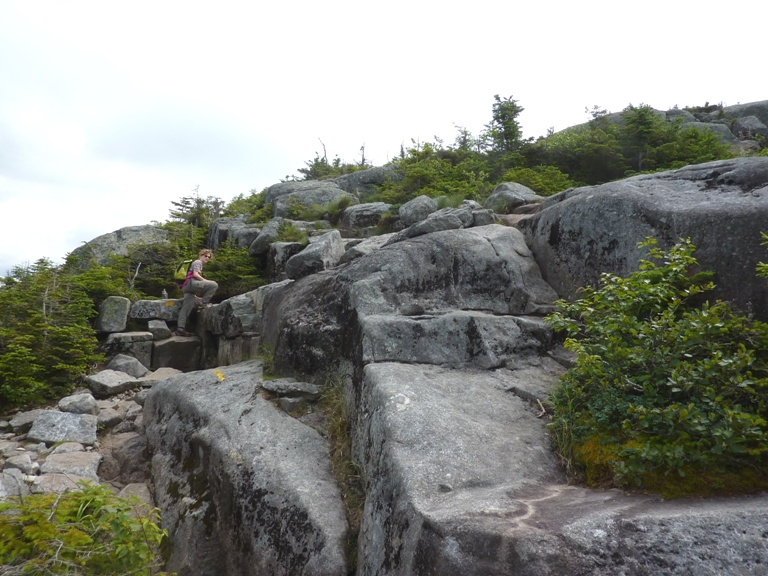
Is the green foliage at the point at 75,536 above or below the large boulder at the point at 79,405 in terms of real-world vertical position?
above

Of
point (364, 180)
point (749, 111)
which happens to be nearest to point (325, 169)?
point (364, 180)

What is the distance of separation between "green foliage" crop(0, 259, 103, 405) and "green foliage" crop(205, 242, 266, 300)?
13.3 feet

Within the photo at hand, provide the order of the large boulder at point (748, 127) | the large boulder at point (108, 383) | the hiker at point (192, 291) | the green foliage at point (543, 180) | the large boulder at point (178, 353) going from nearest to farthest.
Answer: the large boulder at point (108, 383) → the large boulder at point (178, 353) → the hiker at point (192, 291) → the green foliage at point (543, 180) → the large boulder at point (748, 127)

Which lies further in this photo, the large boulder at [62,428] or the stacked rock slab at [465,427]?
the large boulder at [62,428]

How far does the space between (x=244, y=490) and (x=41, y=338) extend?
755 cm

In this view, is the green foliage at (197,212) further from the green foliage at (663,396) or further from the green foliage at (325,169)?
the green foliage at (663,396)

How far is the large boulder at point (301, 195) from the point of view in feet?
69.0

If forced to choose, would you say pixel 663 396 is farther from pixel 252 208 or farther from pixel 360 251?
pixel 252 208

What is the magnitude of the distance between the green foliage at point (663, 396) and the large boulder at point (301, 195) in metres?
16.3

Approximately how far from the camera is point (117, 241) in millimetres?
19828

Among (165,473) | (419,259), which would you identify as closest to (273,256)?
(419,259)

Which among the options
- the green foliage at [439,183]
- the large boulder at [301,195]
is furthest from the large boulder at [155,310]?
the green foliage at [439,183]

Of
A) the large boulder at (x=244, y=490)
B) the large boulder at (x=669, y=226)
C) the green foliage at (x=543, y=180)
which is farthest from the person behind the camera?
the green foliage at (x=543, y=180)

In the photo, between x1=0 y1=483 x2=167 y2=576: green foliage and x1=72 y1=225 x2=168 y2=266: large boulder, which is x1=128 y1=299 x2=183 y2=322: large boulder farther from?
x1=0 y1=483 x2=167 y2=576: green foliage
